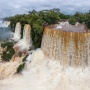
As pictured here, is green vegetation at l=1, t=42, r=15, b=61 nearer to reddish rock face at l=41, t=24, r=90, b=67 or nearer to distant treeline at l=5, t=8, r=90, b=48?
distant treeline at l=5, t=8, r=90, b=48

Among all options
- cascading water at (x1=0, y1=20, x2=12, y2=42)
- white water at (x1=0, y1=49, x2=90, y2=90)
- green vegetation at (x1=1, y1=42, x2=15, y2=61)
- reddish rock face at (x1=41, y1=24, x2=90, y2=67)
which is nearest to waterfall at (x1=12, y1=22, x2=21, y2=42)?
cascading water at (x1=0, y1=20, x2=12, y2=42)

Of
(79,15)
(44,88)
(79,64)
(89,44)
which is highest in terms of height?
(79,15)

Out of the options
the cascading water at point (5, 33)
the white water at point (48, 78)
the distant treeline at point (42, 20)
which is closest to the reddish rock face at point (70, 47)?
the white water at point (48, 78)

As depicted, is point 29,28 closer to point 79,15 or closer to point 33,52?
point 33,52

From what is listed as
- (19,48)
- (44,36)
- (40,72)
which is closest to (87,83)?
(40,72)

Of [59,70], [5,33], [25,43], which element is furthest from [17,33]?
[59,70]

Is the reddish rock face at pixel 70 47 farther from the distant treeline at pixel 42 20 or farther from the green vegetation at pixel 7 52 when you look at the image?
the green vegetation at pixel 7 52

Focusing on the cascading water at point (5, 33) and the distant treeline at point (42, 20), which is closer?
the distant treeline at point (42, 20)
